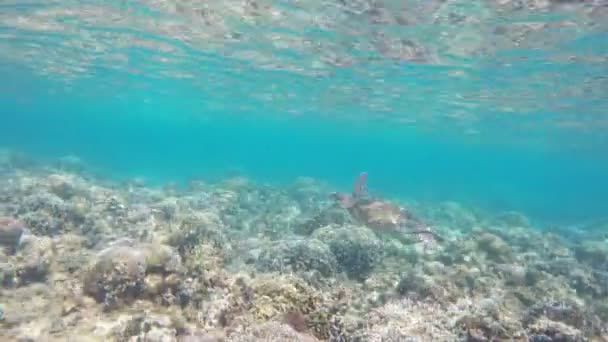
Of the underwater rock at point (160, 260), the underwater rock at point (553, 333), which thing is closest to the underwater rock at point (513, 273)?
the underwater rock at point (553, 333)

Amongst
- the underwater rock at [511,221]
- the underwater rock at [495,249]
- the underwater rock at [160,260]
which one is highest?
the underwater rock at [160,260]

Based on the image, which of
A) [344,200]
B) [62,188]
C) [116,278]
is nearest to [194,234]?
[116,278]

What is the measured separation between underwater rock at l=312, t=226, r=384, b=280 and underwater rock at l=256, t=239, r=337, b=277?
0.64 m

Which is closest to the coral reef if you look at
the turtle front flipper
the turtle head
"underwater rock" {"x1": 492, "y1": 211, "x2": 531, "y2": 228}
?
the turtle head

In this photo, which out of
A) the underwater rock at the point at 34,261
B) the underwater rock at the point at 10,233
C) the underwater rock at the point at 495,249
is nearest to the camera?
the underwater rock at the point at 34,261

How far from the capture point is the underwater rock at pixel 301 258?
9820mm

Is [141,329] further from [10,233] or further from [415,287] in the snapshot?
[10,233]

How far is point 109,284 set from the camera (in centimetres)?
627

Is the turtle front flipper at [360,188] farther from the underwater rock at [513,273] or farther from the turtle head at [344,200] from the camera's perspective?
the underwater rock at [513,273]

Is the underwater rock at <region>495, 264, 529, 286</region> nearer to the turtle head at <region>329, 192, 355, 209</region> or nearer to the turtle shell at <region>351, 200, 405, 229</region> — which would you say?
the turtle shell at <region>351, 200, 405, 229</region>

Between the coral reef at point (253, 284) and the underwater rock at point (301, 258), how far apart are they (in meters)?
0.04

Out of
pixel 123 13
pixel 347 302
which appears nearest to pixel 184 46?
pixel 123 13

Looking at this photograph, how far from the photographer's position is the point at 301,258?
32.8 feet

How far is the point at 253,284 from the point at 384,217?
345 inches
